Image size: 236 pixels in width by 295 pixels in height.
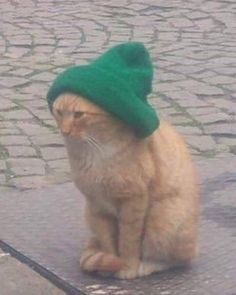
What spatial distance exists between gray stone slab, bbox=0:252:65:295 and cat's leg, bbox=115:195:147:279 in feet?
1.01

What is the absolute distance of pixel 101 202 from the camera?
179 inches

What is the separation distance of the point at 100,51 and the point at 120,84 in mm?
4504

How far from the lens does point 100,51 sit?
8828mm

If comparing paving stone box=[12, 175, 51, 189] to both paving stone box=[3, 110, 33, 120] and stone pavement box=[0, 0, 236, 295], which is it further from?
paving stone box=[3, 110, 33, 120]

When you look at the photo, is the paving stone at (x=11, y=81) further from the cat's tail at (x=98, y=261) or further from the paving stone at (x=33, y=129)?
the cat's tail at (x=98, y=261)

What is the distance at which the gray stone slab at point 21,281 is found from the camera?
480cm

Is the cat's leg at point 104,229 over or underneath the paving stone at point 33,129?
over

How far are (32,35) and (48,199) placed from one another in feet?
12.6

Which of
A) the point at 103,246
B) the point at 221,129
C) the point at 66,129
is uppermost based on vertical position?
the point at 66,129

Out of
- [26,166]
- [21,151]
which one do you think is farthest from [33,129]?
[26,166]

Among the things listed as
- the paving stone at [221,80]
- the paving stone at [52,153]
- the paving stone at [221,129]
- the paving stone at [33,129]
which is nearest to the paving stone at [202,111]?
the paving stone at [221,129]

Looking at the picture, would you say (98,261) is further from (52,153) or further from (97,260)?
(52,153)

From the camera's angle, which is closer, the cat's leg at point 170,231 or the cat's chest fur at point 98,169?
the cat's chest fur at point 98,169

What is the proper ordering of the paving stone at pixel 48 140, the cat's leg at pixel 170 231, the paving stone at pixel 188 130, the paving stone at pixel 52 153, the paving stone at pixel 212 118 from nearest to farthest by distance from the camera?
the cat's leg at pixel 170 231 < the paving stone at pixel 52 153 < the paving stone at pixel 48 140 < the paving stone at pixel 188 130 < the paving stone at pixel 212 118
